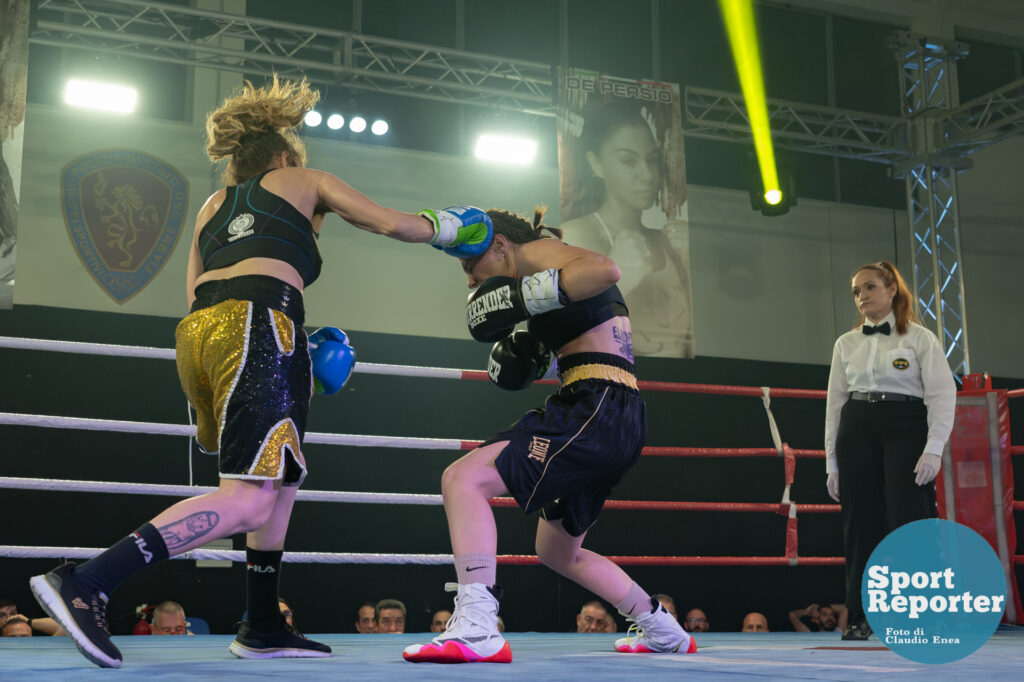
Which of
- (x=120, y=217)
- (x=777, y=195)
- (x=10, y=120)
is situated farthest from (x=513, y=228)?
(x=777, y=195)

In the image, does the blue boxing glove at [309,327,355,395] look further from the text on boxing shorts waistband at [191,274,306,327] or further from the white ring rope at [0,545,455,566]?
the white ring rope at [0,545,455,566]

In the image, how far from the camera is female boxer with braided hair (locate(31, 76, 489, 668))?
6.00 feet

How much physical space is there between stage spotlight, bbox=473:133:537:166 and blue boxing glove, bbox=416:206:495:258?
5.66 metres

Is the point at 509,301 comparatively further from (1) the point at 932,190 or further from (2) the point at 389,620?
(1) the point at 932,190

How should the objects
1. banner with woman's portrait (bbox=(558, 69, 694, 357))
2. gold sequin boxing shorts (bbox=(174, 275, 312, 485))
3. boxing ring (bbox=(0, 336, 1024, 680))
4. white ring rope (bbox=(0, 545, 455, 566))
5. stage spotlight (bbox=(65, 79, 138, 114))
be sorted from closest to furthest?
boxing ring (bbox=(0, 336, 1024, 680)), gold sequin boxing shorts (bbox=(174, 275, 312, 485)), white ring rope (bbox=(0, 545, 455, 566)), banner with woman's portrait (bbox=(558, 69, 694, 357)), stage spotlight (bbox=(65, 79, 138, 114))

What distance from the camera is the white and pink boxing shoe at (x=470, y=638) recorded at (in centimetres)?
191

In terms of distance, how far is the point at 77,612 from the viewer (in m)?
1.68

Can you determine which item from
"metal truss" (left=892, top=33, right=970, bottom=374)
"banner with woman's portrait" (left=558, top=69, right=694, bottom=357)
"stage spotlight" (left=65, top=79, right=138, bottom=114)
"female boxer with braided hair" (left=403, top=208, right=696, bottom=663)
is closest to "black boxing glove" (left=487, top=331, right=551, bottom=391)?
"female boxer with braided hair" (left=403, top=208, right=696, bottom=663)

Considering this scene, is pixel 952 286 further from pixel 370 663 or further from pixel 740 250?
pixel 370 663

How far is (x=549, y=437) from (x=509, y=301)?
31 cm

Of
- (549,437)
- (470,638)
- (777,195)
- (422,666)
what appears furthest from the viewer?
(777,195)

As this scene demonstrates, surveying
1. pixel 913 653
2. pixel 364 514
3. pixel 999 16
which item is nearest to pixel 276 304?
pixel 913 653

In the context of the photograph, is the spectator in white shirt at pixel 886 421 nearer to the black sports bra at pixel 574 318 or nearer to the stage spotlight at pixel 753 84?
the black sports bra at pixel 574 318

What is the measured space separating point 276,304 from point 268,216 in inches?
7.6
